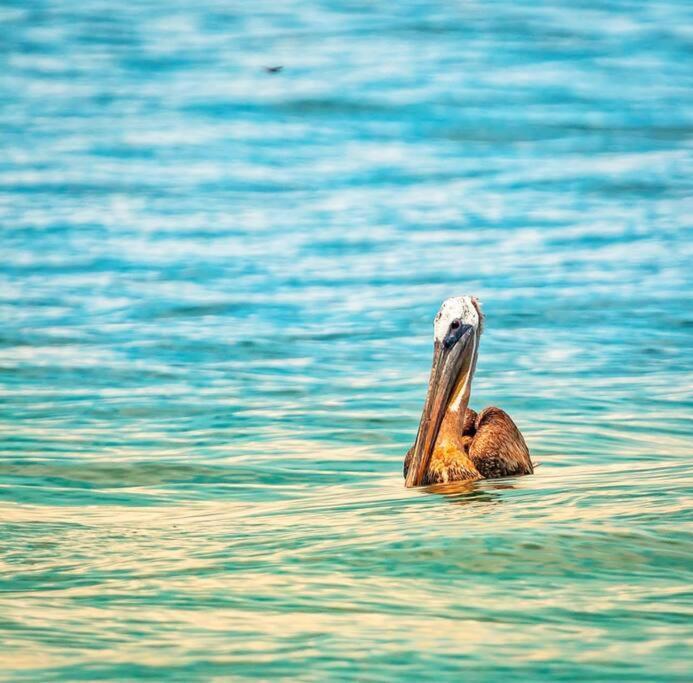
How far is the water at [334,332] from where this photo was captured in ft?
17.4

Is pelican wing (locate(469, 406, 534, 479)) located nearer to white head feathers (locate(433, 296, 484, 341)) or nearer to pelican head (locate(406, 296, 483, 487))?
pelican head (locate(406, 296, 483, 487))

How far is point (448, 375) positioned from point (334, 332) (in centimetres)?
476

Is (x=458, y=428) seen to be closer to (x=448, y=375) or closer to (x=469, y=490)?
(x=448, y=375)

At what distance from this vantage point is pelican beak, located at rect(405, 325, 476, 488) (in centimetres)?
813

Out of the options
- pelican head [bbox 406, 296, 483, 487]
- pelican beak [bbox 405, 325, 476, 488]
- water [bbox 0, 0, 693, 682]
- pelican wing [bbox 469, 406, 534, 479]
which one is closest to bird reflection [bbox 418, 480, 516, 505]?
water [bbox 0, 0, 693, 682]

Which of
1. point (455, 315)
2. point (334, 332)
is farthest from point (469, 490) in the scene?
point (334, 332)

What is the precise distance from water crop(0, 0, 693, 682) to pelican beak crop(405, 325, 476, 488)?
0.48 meters

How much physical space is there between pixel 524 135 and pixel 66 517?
1491 centimetres

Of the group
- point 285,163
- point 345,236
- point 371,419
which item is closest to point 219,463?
point 371,419

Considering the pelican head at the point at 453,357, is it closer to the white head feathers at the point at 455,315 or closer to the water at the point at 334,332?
the white head feathers at the point at 455,315

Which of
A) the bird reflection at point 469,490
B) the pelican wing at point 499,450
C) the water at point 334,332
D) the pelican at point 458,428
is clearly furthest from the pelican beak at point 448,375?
the water at point 334,332

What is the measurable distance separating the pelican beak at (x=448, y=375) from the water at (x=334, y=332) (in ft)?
1.56

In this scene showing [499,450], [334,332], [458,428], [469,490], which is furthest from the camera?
[334,332]

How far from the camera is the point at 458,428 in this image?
26.9ft
